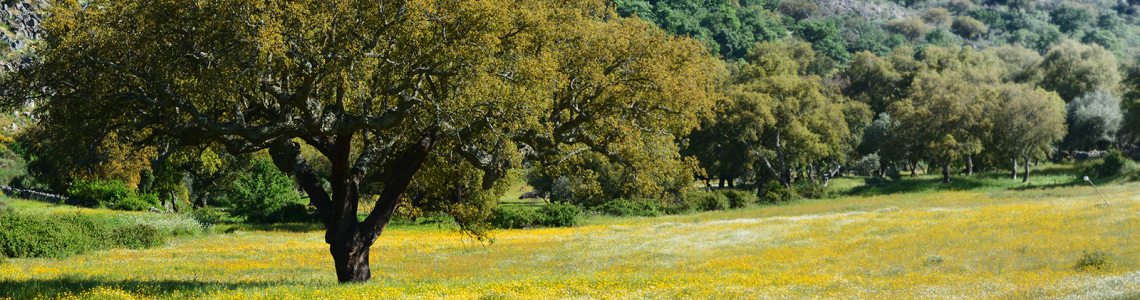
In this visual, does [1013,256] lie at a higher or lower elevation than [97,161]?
lower

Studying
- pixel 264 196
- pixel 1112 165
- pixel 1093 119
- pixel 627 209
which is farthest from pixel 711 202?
pixel 1093 119

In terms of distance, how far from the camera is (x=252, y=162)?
2035 inches

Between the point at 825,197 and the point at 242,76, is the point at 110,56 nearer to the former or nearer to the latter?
the point at 242,76

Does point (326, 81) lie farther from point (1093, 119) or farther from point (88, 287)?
point (1093, 119)

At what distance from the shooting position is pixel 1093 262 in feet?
61.2

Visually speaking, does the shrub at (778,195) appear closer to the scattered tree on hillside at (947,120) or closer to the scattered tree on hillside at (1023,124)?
the scattered tree on hillside at (947,120)

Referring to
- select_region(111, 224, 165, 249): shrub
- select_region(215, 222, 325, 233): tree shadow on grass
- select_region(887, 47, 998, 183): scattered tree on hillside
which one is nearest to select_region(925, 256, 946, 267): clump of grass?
select_region(111, 224, 165, 249): shrub

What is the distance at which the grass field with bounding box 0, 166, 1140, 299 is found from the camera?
1530 cm

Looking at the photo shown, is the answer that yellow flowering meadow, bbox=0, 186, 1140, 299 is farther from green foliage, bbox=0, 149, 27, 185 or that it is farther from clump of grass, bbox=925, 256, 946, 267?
green foliage, bbox=0, 149, 27, 185

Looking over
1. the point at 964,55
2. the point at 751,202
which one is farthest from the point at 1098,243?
the point at 964,55

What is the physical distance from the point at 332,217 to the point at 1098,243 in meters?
23.2

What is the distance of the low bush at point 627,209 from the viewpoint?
53562mm

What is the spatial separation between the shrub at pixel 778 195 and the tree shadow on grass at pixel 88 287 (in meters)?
50.4

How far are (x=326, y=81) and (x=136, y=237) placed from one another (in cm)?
2172
